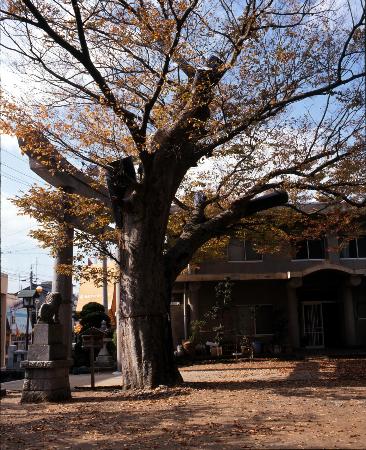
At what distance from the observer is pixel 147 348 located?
35.8 feet

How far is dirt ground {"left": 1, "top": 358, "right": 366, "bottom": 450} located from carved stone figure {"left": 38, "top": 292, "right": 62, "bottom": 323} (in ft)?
5.81

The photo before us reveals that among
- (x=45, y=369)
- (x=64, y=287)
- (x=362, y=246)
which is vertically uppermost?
(x=362, y=246)

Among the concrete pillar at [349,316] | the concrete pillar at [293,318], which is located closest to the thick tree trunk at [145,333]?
the concrete pillar at [293,318]

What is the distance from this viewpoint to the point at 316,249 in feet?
81.3

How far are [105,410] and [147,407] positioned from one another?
72 cm

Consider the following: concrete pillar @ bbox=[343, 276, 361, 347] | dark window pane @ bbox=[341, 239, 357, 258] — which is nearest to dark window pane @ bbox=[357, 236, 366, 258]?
dark window pane @ bbox=[341, 239, 357, 258]

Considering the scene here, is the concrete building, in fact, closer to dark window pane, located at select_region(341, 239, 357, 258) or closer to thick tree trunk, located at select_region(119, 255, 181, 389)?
dark window pane, located at select_region(341, 239, 357, 258)

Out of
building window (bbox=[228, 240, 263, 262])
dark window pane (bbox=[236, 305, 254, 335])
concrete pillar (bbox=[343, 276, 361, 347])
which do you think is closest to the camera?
concrete pillar (bbox=[343, 276, 361, 347])

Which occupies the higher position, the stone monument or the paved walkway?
the stone monument

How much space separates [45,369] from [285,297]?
15694 mm

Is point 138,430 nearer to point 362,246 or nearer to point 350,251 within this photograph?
point 350,251

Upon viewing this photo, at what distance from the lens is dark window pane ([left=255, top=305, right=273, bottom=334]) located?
24.3 m

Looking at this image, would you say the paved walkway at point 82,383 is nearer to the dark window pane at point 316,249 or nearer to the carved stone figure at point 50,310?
the carved stone figure at point 50,310

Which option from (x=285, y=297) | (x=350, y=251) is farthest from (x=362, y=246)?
(x=285, y=297)
